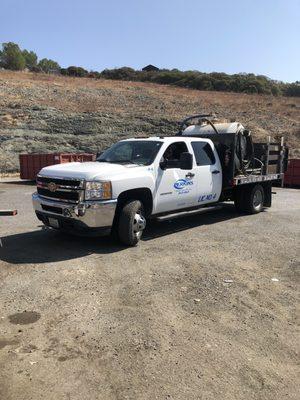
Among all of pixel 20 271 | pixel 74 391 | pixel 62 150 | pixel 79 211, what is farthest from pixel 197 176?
pixel 62 150

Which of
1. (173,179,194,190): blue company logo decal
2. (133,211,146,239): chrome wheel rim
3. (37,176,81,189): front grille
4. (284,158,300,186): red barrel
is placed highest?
(37,176,81,189): front grille

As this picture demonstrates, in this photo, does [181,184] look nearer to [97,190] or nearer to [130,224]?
[130,224]

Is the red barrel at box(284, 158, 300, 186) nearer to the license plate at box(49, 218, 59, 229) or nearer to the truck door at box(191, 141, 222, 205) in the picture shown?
the truck door at box(191, 141, 222, 205)

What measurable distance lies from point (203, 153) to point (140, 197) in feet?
7.72

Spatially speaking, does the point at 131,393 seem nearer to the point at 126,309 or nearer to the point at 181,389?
the point at 181,389

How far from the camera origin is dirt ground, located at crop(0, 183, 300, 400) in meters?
3.81

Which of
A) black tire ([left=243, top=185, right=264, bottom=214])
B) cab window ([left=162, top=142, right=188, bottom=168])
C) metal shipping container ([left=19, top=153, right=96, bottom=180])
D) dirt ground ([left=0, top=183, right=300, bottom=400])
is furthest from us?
metal shipping container ([left=19, top=153, right=96, bottom=180])

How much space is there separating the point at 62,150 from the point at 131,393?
29661 millimetres

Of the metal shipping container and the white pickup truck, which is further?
the metal shipping container

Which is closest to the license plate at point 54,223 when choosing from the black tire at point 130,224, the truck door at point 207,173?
the black tire at point 130,224

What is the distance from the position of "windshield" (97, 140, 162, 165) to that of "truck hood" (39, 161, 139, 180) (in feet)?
1.26

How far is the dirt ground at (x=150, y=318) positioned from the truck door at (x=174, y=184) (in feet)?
2.28

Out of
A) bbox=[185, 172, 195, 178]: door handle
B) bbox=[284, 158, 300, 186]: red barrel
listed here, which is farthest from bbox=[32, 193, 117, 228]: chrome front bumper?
bbox=[284, 158, 300, 186]: red barrel

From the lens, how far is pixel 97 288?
19.9 ft
